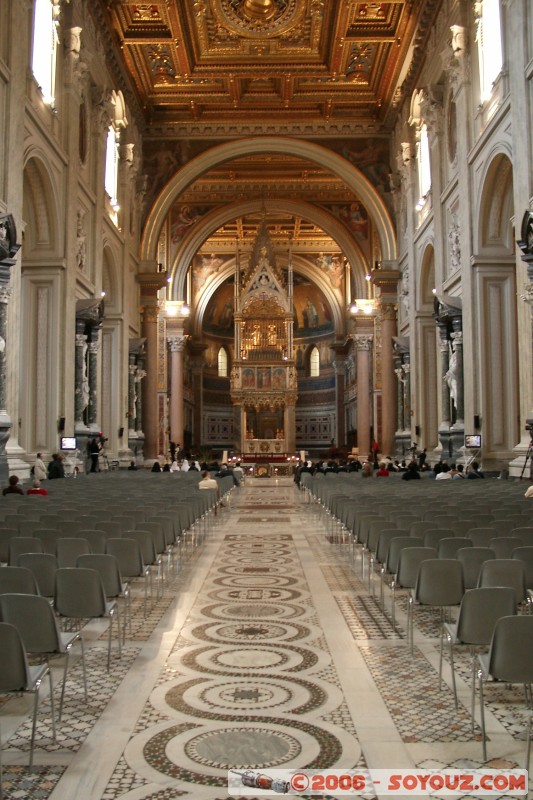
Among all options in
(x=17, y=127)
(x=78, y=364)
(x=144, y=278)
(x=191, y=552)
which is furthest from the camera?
(x=144, y=278)

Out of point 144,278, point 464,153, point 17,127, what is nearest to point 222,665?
point 17,127

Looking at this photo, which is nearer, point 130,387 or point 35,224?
point 35,224

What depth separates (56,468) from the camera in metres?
18.0

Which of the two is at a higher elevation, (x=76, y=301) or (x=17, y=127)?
(x=17, y=127)

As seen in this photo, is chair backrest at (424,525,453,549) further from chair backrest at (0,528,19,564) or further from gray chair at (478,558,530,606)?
chair backrest at (0,528,19,564)

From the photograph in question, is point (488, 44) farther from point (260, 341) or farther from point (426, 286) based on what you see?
point (260, 341)

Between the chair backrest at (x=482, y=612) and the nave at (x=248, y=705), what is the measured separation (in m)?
0.42

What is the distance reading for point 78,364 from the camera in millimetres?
20953

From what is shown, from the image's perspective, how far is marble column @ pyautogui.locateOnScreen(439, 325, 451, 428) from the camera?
21.5 metres

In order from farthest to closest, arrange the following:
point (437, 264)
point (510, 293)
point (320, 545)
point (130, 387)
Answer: point (130, 387) → point (437, 264) → point (510, 293) → point (320, 545)

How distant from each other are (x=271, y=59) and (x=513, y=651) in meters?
A: 26.9

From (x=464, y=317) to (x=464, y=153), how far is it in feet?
14.0

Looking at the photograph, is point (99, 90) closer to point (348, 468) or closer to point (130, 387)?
point (130, 387)

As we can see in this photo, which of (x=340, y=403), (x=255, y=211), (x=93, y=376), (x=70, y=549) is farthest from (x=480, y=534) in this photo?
(x=340, y=403)
